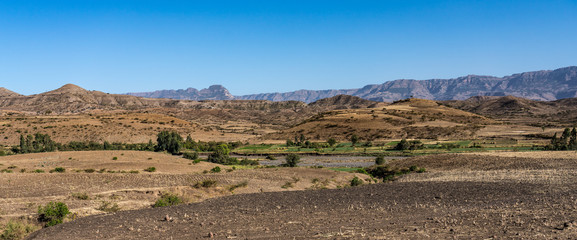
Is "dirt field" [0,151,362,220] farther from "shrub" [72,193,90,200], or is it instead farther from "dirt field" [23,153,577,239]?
"dirt field" [23,153,577,239]

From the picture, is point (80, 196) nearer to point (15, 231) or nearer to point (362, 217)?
point (15, 231)

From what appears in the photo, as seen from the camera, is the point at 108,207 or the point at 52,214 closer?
the point at 52,214

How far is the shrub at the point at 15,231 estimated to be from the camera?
16578mm

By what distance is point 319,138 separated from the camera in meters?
99.6

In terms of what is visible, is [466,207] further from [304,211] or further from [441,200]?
[304,211]

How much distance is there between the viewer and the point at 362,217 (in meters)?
17.6

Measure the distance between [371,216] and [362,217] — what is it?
0.45m

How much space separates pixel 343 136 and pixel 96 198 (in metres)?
78.4

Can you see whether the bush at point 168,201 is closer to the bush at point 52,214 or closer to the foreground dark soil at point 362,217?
the foreground dark soil at point 362,217

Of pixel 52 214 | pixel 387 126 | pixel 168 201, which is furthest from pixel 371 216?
pixel 387 126

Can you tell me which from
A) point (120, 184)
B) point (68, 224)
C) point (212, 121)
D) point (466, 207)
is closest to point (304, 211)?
point (466, 207)

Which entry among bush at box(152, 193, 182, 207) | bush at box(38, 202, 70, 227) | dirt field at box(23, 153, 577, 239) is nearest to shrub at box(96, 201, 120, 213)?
bush at box(152, 193, 182, 207)

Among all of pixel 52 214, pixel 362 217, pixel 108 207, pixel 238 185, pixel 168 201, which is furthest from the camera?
pixel 238 185

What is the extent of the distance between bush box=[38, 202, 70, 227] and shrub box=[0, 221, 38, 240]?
1.08 metres
